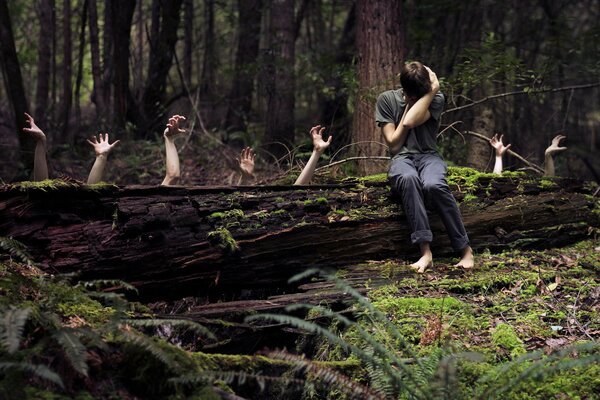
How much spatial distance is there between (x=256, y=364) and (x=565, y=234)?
4488 millimetres

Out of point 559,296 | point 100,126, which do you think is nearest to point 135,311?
point 559,296

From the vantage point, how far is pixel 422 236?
231 inches

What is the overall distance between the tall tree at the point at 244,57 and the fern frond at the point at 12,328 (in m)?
11.2

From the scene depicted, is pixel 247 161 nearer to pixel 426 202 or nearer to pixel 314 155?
pixel 314 155

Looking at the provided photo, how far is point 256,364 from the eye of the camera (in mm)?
3764

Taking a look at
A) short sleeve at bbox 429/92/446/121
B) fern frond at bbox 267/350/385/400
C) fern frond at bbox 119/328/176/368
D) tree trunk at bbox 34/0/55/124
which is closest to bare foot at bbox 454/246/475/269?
short sleeve at bbox 429/92/446/121

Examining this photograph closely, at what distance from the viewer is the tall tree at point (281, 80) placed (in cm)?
1254

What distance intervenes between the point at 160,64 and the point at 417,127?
28.6 feet

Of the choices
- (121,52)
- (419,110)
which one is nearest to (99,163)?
(419,110)

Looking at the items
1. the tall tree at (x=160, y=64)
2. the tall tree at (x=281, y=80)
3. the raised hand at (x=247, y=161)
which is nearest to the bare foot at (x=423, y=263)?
the raised hand at (x=247, y=161)

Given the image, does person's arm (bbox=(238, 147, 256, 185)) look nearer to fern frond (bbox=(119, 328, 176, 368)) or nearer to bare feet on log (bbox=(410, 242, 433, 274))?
bare feet on log (bbox=(410, 242, 433, 274))

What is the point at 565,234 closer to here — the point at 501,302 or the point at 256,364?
the point at 501,302

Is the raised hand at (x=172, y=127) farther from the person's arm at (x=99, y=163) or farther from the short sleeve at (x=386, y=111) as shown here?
the short sleeve at (x=386, y=111)

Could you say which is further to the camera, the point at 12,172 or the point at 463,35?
the point at 463,35
